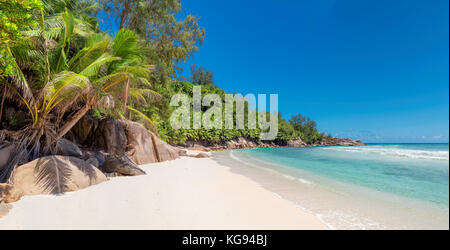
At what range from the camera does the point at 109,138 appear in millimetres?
7770

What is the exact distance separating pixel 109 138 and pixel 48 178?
4029mm

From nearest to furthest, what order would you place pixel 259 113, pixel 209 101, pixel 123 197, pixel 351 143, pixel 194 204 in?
pixel 194 204 → pixel 123 197 → pixel 209 101 → pixel 259 113 → pixel 351 143

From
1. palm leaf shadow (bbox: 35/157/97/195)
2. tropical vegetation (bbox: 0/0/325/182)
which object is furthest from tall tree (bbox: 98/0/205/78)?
palm leaf shadow (bbox: 35/157/97/195)

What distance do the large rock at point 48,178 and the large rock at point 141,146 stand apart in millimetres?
4066

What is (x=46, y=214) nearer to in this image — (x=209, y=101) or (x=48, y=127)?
(x=48, y=127)

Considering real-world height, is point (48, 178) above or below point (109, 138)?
below

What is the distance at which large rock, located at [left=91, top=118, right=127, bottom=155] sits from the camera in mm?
7688

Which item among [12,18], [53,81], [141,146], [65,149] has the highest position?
[12,18]

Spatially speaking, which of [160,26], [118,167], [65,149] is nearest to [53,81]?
[65,149]

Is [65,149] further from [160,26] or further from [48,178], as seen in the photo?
[160,26]

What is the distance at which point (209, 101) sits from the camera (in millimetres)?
49781

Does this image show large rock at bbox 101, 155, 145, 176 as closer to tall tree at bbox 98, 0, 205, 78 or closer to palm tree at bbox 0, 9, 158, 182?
palm tree at bbox 0, 9, 158, 182
